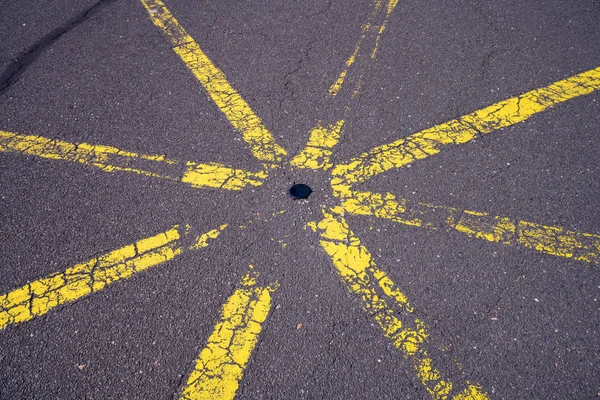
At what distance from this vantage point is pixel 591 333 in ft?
8.58

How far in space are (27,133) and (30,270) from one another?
132cm

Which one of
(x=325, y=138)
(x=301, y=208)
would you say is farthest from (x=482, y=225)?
(x=325, y=138)

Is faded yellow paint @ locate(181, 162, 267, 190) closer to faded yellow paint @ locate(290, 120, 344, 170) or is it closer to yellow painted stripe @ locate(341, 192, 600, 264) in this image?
faded yellow paint @ locate(290, 120, 344, 170)

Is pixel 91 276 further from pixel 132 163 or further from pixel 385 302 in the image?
pixel 385 302

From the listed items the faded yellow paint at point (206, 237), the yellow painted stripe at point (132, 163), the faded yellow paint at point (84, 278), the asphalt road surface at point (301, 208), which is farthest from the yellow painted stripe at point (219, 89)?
the faded yellow paint at point (84, 278)

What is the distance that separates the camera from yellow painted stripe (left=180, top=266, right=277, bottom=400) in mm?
2457

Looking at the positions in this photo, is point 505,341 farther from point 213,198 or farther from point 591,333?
point 213,198

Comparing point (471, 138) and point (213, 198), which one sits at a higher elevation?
point (471, 138)

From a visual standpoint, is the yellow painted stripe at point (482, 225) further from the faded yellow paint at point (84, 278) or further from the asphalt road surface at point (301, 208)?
the faded yellow paint at point (84, 278)

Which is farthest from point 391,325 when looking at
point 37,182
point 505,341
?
point 37,182

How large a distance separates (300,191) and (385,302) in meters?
0.96

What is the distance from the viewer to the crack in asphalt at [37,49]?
169 inches

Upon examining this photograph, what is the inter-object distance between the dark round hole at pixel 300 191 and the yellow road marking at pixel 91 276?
511mm

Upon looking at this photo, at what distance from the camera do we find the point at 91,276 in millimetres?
2879
